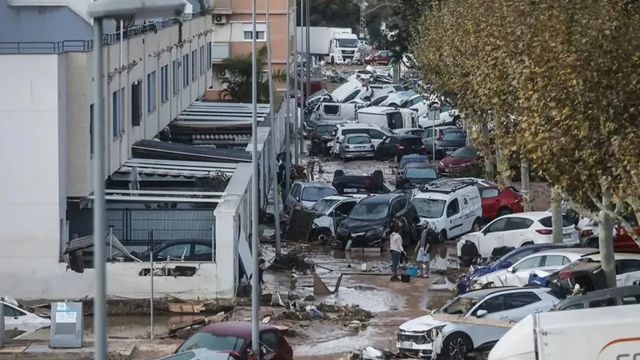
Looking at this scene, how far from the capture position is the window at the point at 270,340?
21047mm

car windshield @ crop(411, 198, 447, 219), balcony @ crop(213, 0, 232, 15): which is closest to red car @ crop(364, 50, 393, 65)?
balcony @ crop(213, 0, 232, 15)

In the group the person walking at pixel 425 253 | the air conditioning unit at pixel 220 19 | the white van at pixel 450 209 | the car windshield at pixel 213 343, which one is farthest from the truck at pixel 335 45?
the car windshield at pixel 213 343

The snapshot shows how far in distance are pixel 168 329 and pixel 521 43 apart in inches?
351

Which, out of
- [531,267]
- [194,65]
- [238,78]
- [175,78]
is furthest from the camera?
[238,78]

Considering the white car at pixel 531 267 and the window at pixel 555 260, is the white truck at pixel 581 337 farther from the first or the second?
the window at pixel 555 260

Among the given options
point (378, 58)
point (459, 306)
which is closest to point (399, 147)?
point (459, 306)

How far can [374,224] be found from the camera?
122 ft

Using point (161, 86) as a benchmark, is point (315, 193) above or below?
below

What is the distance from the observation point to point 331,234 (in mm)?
38156

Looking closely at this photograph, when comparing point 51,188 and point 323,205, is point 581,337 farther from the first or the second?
point 323,205

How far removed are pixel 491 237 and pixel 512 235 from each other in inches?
21.3

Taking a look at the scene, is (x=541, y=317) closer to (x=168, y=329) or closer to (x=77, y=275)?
(x=168, y=329)

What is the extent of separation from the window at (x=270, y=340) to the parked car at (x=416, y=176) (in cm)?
2564

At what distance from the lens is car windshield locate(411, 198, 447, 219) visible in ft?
123
